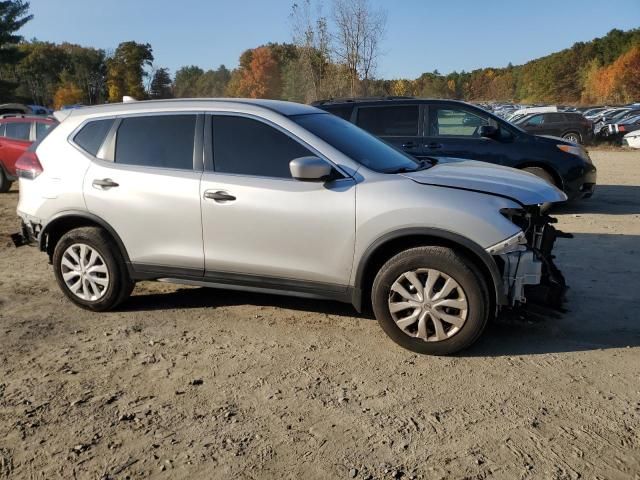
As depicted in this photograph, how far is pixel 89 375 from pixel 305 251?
1.69 m

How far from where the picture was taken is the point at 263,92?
220ft

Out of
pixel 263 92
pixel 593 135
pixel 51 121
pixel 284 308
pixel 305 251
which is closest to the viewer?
pixel 305 251

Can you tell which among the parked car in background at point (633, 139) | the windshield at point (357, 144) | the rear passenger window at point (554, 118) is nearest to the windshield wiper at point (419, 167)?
the windshield at point (357, 144)

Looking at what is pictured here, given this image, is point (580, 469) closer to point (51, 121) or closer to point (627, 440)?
point (627, 440)

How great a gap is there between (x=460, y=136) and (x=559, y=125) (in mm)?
16523

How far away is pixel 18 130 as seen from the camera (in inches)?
518

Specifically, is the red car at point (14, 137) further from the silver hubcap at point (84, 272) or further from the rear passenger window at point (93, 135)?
the silver hubcap at point (84, 272)

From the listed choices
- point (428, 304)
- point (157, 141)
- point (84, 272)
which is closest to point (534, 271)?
point (428, 304)

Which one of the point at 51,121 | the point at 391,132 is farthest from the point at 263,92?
the point at 391,132

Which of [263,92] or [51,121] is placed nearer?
[51,121]

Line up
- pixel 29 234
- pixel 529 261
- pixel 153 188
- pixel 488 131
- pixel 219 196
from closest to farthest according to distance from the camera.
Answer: pixel 529 261 → pixel 219 196 → pixel 153 188 → pixel 29 234 → pixel 488 131

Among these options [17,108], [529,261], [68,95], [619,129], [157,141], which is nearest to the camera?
[529,261]

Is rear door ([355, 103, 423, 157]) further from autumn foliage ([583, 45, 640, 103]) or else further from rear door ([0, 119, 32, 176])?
autumn foliage ([583, 45, 640, 103])

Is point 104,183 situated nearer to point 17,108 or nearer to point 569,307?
point 569,307
